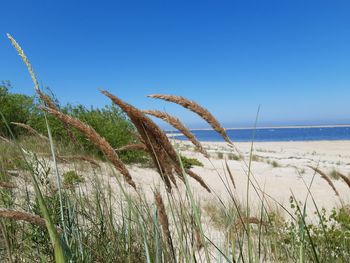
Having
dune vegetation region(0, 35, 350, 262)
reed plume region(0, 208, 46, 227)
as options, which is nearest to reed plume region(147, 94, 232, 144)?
dune vegetation region(0, 35, 350, 262)

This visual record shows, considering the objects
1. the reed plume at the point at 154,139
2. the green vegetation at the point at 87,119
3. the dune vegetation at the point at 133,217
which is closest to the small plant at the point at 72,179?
the dune vegetation at the point at 133,217

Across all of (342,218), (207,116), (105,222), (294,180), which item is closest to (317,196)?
(294,180)

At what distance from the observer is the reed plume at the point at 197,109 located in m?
1.21

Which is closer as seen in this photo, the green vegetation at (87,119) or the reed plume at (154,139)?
the reed plume at (154,139)

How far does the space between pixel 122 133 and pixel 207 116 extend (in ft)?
35.1

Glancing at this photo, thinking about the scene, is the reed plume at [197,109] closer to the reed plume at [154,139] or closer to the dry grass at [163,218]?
the reed plume at [154,139]

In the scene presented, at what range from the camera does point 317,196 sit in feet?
31.3

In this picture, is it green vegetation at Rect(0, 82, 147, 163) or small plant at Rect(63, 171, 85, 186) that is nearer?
small plant at Rect(63, 171, 85, 186)

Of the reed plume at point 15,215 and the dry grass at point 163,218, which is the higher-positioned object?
the reed plume at point 15,215

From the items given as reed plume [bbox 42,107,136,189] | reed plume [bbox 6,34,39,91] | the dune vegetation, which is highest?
reed plume [bbox 6,34,39,91]

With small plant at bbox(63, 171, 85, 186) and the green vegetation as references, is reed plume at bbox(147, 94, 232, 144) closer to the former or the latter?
small plant at bbox(63, 171, 85, 186)

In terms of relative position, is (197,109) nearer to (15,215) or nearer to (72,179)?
(15,215)

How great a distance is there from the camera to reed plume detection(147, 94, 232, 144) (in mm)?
1213

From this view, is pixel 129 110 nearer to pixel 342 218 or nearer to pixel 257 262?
pixel 257 262
